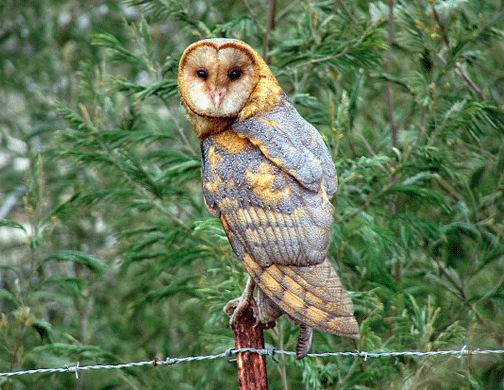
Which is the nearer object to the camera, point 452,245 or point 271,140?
point 271,140

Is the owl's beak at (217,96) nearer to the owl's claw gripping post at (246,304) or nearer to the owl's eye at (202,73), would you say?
the owl's eye at (202,73)

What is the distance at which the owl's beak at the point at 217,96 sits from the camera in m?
2.99

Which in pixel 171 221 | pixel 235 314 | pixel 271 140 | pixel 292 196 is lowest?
pixel 171 221

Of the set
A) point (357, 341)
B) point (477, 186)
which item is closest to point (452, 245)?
point (477, 186)

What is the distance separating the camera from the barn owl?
9.44ft

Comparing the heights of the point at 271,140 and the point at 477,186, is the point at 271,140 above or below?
above

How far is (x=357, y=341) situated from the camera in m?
3.62

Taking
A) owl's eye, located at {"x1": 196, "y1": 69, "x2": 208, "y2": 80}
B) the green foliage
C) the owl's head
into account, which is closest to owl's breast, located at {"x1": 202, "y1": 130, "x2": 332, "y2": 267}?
the owl's head

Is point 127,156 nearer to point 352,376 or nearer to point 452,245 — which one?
point 352,376

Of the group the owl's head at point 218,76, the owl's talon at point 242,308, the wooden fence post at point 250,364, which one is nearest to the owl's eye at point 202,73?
the owl's head at point 218,76

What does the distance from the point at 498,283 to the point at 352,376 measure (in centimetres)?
100

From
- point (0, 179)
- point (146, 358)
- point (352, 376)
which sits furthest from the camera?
point (0, 179)

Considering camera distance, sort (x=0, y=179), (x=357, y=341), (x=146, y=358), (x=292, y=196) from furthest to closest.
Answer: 1. (x=0, y=179)
2. (x=146, y=358)
3. (x=357, y=341)
4. (x=292, y=196)

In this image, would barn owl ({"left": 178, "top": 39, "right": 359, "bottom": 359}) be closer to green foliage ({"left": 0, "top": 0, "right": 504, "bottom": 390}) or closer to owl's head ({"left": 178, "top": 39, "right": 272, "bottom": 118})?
owl's head ({"left": 178, "top": 39, "right": 272, "bottom": 118})
